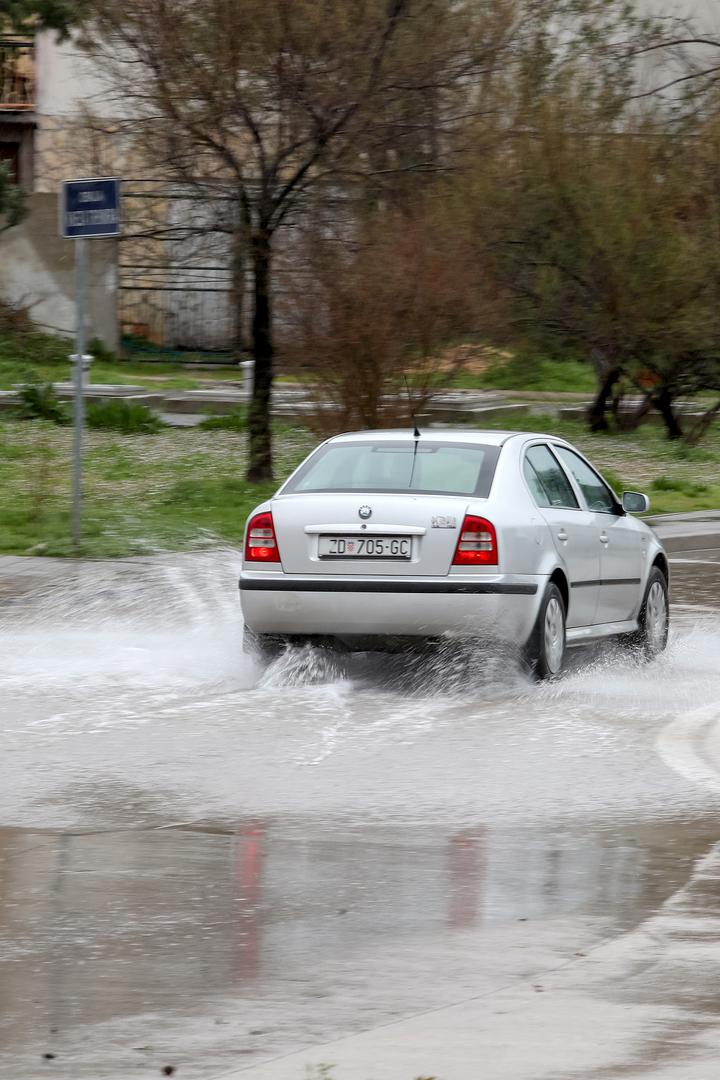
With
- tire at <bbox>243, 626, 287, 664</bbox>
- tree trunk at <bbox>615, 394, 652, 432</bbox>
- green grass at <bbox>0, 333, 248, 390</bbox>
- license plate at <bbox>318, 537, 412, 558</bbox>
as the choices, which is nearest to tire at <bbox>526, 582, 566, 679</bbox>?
license plate at <bbox>318, 537, 412, 558</bbox>

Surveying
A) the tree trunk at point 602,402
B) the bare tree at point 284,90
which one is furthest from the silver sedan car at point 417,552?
the tree trunk at point 602,402

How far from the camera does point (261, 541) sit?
10.3m

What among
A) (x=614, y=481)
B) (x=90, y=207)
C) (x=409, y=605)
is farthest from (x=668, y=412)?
(x=409, y=605)

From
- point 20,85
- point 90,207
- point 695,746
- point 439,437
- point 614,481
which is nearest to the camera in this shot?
point 695,746

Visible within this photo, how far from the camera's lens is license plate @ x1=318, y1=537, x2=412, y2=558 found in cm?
1005

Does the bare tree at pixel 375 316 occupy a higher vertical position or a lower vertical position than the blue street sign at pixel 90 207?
lower

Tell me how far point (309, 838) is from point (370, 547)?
345cm

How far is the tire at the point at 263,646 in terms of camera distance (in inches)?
410

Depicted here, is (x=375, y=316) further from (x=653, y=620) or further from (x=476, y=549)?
(x=476, y=549)

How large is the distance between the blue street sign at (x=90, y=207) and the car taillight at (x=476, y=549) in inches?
244

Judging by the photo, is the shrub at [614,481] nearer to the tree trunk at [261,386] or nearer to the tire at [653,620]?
the tree trunk at [261,386]

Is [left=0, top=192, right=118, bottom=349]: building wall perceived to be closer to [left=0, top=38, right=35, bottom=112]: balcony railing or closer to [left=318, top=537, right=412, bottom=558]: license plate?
[left=0, top=38, right=35, bottom=112]: balcony railing

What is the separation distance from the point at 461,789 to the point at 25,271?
3183cm

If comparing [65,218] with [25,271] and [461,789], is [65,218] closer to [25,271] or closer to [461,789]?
[461,789]
